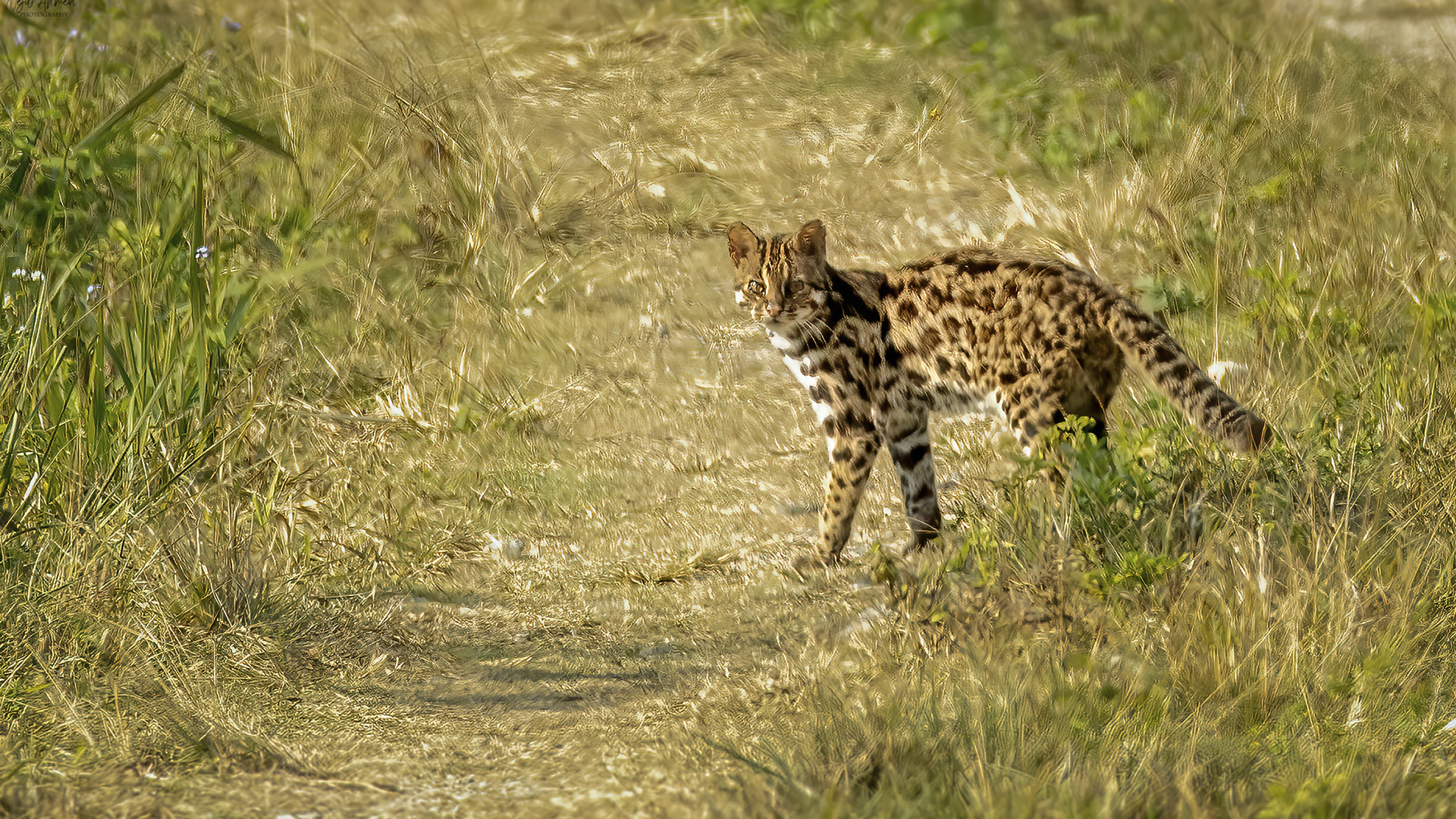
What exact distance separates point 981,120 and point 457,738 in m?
5.86

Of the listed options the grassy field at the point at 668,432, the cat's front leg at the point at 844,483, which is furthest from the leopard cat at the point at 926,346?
the grassy field at the point at 668,432

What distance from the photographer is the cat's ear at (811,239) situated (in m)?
5.55

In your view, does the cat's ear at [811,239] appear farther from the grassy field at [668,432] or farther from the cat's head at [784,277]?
the grassy field at [668,432]

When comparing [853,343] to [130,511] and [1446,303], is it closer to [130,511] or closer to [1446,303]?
[1446,303]

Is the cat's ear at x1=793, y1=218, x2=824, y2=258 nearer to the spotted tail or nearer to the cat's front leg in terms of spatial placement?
the cat's front leg

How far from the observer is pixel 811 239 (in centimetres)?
559

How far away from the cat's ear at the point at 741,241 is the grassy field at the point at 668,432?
1114 mm

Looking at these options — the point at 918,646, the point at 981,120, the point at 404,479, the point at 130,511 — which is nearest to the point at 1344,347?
the point at 918,646

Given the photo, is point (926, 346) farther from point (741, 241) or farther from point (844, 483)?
point (741, 241)

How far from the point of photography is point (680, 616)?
202 inches

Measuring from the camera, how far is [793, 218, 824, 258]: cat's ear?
555 cm

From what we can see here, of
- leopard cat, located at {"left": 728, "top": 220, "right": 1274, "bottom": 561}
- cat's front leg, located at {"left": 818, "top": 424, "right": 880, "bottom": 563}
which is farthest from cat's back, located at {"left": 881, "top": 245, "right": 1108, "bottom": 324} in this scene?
cat's front leg, located at {"left": 818, "top": 424, "right": 880, "bottom": 563}

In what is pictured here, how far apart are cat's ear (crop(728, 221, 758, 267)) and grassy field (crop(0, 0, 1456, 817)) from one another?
1.11 meters

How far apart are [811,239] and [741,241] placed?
0.30 m
